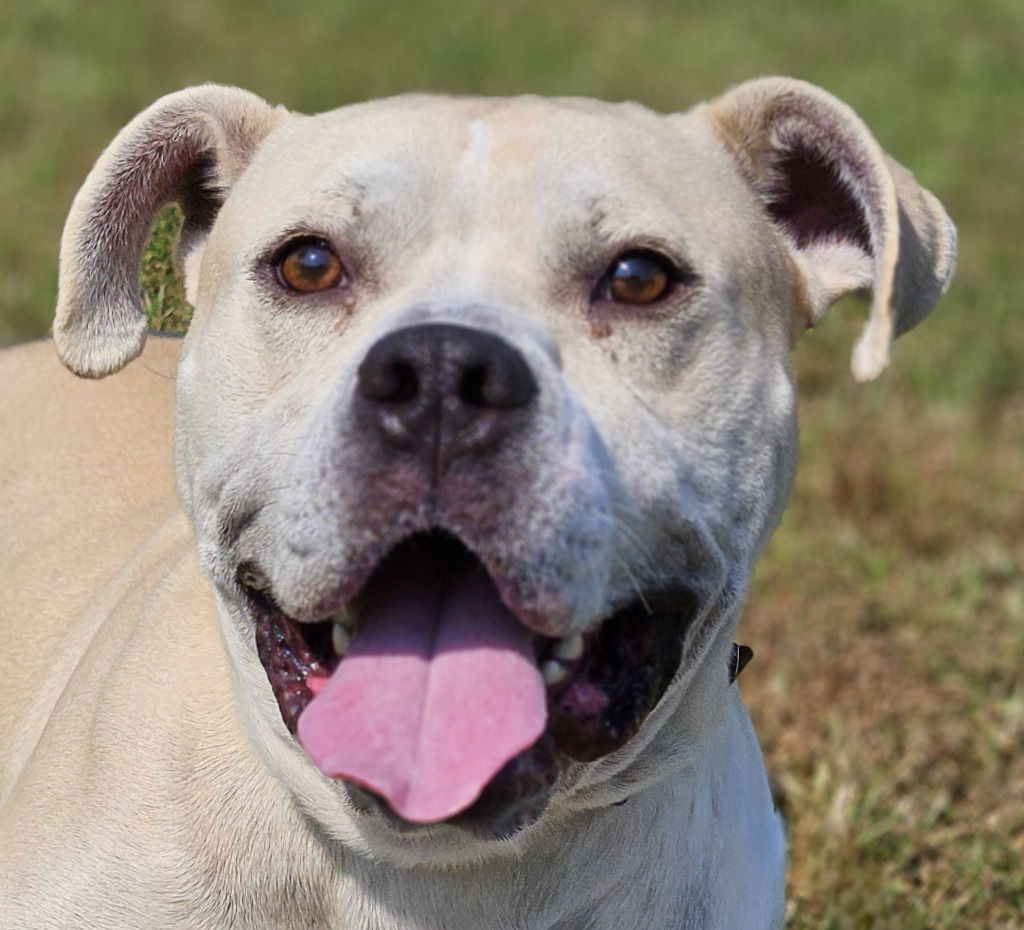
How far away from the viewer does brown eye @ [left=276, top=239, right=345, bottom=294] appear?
2.85 metres

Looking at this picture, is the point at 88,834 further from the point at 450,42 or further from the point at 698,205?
the point at 450,42

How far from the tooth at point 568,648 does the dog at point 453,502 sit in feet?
0.07

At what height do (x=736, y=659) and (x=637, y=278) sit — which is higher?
(x=637, y=278)

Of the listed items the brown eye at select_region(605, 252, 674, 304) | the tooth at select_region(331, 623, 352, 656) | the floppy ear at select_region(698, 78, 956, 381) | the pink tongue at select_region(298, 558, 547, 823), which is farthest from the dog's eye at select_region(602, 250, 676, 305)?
the tooth at select_region(331, 623, 352, 656)

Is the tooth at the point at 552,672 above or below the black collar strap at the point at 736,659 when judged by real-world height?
above

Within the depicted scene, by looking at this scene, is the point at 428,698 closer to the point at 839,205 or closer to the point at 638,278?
the point at 638,278

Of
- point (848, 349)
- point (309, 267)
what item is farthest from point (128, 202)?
point (848, 349)

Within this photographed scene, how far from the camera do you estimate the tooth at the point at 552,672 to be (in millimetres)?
2631

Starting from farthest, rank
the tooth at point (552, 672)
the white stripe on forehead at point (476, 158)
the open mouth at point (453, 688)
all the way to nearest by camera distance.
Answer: the white stripe on forehead at point (476, 158) < the tooth at point (552, 672) < the open mouth at point (453, 688)

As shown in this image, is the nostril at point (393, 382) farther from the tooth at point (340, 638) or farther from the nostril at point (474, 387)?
the tooth at point (340, 638)

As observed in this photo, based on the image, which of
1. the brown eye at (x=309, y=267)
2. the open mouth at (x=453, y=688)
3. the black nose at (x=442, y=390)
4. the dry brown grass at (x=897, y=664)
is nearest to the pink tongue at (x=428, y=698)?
the open mouth at (x=453, y=688)

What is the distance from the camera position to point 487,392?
95.4 inches

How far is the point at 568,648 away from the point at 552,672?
5 cm

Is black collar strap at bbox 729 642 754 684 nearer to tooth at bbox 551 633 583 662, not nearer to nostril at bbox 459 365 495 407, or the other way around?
tooth at bbox 551 633 583 662
